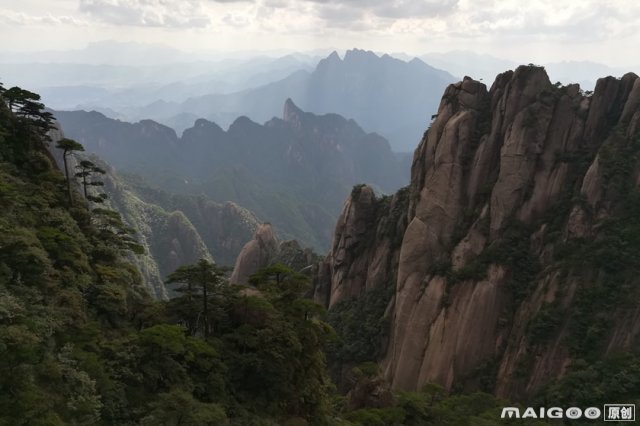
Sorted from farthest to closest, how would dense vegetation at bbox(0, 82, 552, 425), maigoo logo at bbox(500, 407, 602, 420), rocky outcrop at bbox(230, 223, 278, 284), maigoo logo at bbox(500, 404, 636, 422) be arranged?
rocky outcrop at bbox(230, 223, 278, 284) < maigoo logo at bbox(500, 407, 602, 420) < maigoo logo at bbox(500, 404, 636, 422) < dense vegetation at bbox(0, 82, 552, 425)

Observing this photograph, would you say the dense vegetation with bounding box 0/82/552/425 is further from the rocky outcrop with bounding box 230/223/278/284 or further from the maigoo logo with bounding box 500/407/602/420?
the rocky outcrop with bounding box 230/223/278/284

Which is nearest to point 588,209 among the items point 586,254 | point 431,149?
point 586,254

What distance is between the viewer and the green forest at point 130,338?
43.3 feet

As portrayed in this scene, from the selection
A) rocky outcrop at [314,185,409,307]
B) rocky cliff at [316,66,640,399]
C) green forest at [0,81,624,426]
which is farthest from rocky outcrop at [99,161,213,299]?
green forest at [0,81,624,426]

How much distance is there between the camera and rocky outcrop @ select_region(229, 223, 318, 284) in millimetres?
67500

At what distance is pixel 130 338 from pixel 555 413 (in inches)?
858

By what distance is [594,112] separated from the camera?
120 feet

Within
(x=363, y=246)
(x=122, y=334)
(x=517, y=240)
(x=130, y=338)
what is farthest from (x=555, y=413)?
(x=363, y=246)

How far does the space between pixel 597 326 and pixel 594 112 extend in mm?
17370

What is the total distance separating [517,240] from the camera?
3591 centimetres

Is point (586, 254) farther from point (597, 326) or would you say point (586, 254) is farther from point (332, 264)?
point (332, 264)

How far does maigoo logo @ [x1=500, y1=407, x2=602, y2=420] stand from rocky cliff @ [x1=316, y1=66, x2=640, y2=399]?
4.48 metres

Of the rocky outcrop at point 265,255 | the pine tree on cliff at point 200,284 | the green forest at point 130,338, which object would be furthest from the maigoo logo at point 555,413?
the rocky outcrop at point 265,255

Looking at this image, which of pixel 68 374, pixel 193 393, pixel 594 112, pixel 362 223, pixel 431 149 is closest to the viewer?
pixel 68 374
